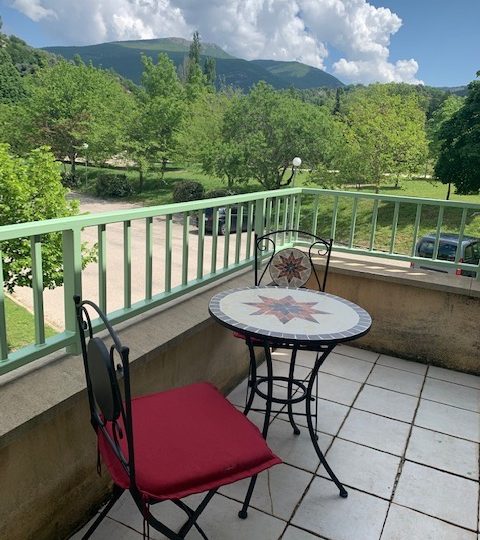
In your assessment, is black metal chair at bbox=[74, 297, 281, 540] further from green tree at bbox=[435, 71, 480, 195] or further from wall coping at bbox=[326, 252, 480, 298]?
green tree at bbox=[435, 71, 480, 195]

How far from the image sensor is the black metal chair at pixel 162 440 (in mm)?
1216

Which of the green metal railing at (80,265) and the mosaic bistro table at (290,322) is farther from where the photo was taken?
the mosaic bistro table at (290,322)

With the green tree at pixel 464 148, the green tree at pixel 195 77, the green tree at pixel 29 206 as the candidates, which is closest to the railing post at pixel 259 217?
the green tree at pixel 29 206

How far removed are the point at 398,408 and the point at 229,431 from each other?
1.64 metres

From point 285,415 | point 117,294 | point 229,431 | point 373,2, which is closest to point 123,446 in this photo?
point 229,431

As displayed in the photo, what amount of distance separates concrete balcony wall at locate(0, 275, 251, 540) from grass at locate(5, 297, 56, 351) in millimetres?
4743

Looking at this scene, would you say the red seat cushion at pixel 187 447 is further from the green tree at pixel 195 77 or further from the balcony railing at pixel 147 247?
the green tree at pixel 195 77

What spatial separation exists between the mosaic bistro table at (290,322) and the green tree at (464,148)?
13.9 m

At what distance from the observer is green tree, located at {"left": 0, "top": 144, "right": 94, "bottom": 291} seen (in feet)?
24.9

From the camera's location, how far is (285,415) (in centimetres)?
267

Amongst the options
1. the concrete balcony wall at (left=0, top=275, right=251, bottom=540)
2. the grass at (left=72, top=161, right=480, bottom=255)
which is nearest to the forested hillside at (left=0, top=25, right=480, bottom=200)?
the grass at (left=72, top=161, right=480, bottom=255)

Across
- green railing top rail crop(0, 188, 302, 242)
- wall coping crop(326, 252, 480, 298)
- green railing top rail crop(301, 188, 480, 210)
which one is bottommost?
wall coping crop(326, 252, 480, 298)

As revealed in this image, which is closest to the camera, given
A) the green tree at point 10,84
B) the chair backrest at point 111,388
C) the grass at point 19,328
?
the chair backrest at point 111,388

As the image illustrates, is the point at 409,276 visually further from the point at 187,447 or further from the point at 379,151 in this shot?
the point at 379,151
